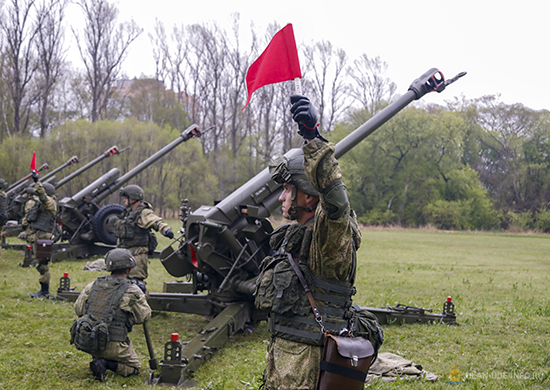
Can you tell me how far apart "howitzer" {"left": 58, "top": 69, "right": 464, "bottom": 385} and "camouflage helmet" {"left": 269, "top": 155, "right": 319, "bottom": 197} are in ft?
11.8

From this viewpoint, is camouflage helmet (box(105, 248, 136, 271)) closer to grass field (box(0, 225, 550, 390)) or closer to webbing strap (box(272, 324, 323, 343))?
grass field (box(0, 225, 550, 390))

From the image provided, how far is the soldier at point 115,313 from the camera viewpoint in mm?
5328

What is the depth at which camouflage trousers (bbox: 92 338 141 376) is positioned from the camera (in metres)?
5.37

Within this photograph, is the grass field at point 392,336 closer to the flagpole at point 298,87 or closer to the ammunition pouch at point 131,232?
the ammunition pouch at point 131,232

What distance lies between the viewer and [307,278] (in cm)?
311

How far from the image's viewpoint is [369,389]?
16.6 feet

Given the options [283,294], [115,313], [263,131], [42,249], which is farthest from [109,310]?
[263,131]

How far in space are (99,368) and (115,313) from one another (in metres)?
0.58

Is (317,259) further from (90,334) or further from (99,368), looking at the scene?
(99,368)

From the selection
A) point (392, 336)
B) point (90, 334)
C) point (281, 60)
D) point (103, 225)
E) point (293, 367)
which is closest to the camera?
point (293, 367)

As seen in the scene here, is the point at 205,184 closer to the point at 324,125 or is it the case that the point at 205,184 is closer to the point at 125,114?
the point at 125,114

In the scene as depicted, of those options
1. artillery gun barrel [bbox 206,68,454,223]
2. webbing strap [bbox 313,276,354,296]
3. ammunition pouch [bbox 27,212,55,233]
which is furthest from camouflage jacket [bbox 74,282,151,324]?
ammunition pouch [bbox 27,212,55,233]

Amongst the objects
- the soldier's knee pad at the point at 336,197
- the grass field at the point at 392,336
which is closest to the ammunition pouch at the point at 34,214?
the grass field at the point at 392,336

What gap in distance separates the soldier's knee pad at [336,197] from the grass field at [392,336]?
3.09 m
